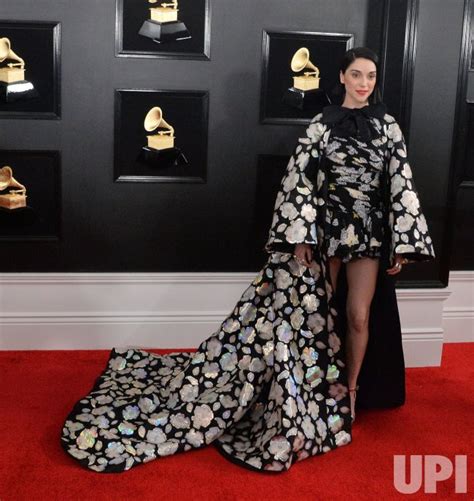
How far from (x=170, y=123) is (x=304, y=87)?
0.73m

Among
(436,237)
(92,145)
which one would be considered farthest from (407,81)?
(92,145)

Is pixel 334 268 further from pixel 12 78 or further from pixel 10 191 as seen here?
pixel 12 78

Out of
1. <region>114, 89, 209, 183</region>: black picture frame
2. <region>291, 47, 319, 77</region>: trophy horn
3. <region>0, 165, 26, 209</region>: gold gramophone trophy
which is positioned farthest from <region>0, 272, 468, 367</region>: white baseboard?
<region>291, 47, 319, 77</region>: trophy horn

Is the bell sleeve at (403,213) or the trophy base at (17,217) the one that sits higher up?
the bell sleeve at (403,213)

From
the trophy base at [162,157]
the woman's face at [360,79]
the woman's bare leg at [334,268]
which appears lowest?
the woman's bare leg at [334,268]

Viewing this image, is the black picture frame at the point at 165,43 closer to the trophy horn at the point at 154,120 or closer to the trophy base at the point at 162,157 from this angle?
the trophy horn at the point at 154,120

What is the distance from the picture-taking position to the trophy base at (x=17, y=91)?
3.91 m

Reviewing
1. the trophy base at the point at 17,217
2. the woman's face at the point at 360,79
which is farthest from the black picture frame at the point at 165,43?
the woman's face at the point at 360,79

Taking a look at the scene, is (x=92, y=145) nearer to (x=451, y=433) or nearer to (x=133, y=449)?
(x=133, y=449)

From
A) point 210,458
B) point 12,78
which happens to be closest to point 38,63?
point 12,78

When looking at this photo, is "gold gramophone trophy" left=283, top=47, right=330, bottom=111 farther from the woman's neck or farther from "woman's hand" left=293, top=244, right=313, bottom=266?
"woman's hand" left=293, top=244, right=313, bottom=266

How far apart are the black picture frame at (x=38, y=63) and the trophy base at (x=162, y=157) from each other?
0.48 metres

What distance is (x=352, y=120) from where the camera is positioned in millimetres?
3270

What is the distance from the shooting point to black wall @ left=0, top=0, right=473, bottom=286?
3.96 m
